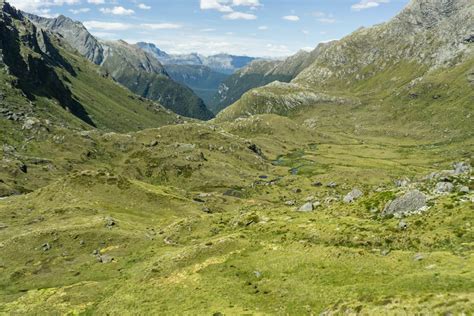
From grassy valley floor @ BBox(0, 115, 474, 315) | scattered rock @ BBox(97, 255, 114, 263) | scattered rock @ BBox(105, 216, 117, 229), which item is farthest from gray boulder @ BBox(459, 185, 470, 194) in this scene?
scattered rock @ BBox(105, 216, 117, 229)

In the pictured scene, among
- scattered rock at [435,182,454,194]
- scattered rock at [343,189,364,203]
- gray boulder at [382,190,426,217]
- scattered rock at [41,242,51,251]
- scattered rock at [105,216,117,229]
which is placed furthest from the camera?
scattered rock at [105,216,117,229]

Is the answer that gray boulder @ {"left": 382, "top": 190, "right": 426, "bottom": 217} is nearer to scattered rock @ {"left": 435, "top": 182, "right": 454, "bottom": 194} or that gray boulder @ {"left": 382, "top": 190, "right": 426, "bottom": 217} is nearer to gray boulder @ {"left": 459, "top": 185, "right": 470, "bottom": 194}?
scattered rock @ {"left": 435, "top": 182, "right": 454, "bottom": 194}

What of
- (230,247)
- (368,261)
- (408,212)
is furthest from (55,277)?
(408,212)

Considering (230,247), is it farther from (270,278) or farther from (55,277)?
(55,277)

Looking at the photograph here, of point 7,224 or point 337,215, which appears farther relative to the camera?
point 7,224

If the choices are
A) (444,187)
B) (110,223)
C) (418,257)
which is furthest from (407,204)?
(110,223)

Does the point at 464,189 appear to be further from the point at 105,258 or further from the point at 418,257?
the point at 105,258

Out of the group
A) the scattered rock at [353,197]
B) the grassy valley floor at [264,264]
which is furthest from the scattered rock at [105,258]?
the scattered rock at [353,197]
